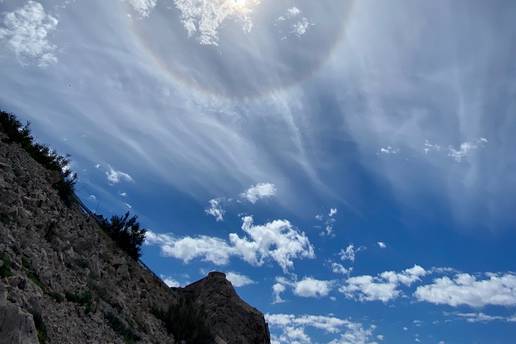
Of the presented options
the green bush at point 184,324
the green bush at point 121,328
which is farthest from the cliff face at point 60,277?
the green bush at point 184,324

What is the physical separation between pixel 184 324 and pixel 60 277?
9.78m

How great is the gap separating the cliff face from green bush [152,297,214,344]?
22 centimetres

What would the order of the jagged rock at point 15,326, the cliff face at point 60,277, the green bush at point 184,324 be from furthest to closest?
the green bush at point 184,324 < the cliff face at point 60,277 < the jagged rock at point 15,326

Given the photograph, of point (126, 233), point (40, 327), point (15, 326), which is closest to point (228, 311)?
point (126, 233)

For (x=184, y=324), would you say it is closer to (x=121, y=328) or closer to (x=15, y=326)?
(x=121, y=328)

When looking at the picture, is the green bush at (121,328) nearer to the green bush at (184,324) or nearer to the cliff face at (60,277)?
the cliff face at (60,277)

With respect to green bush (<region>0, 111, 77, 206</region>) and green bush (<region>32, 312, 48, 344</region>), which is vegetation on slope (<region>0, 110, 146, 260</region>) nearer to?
green bush (<region>0, 111, 77, 206</region>)

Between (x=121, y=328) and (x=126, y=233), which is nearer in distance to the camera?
(x=121, y=328)

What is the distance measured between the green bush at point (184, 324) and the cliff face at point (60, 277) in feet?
0.73

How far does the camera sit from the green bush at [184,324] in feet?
78.2

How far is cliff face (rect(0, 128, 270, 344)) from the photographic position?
12.2 meters

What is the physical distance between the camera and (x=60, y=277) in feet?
53.3

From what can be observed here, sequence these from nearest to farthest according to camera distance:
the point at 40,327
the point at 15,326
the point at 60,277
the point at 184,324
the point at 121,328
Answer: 1. the point at 15,326
2. the point at 40,327
3. the point at 60,277
4. the point at 121,328
5. the point at 184,324

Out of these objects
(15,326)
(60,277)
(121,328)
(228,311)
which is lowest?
(15,326)
